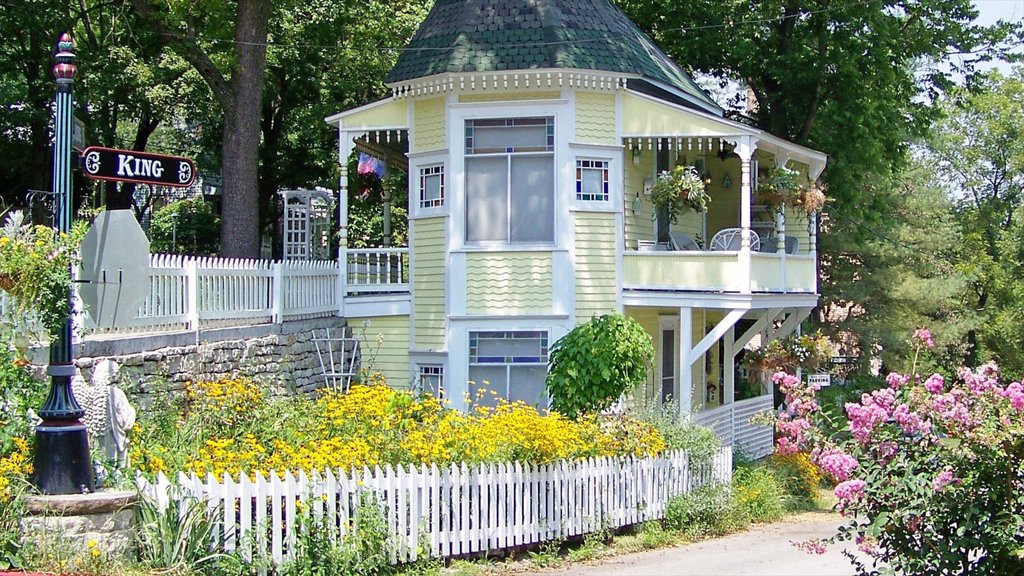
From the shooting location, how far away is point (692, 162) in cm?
2106

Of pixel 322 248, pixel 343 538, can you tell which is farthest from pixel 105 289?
pixel 322 248

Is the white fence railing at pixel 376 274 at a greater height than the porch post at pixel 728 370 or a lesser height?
greater

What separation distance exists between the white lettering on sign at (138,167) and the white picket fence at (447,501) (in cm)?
254

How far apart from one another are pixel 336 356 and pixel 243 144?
14.6ft

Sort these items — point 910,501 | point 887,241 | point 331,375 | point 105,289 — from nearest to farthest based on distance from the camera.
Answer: point 910,501
point 105,289
point 331,375
point 887,241

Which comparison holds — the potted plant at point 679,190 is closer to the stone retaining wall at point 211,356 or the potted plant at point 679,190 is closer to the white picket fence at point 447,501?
the white picket fence at point 447,501

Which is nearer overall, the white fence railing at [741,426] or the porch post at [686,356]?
the porch post at [686,356]

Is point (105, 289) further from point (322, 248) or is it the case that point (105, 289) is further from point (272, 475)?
point (322, 248)

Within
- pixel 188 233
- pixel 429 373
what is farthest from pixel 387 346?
pixel 188 233

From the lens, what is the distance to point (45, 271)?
356 inches

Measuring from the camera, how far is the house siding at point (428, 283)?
1858 centimetres

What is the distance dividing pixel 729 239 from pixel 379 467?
897 cm

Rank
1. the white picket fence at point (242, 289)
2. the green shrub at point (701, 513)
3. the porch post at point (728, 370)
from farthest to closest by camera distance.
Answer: the porch post at point (728, 370) < the green shrub at point (701, 513) < the white picket fence at point (242, 289)

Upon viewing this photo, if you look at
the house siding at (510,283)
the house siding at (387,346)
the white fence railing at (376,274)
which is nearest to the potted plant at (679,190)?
the house siding at (510,283)
